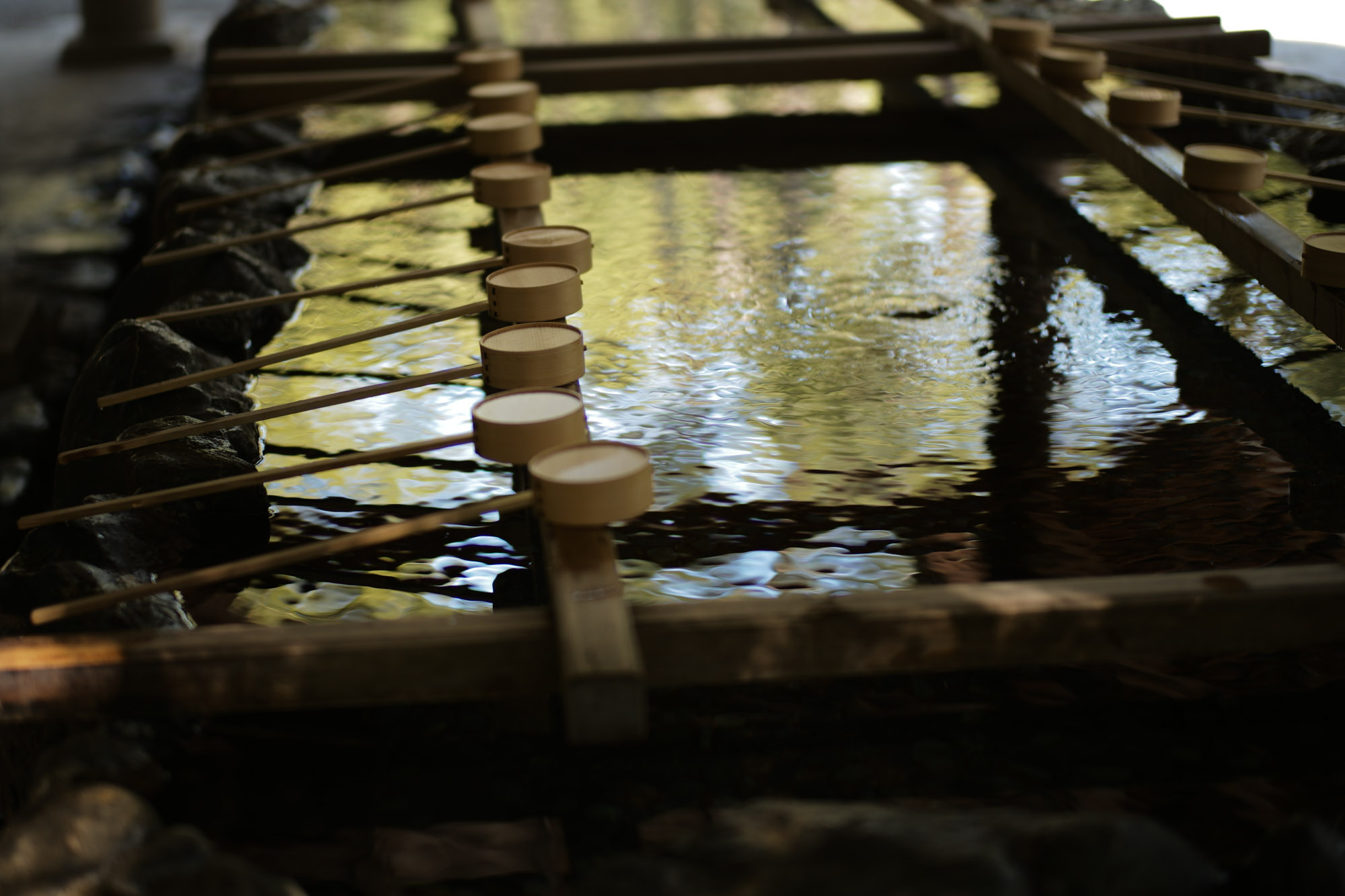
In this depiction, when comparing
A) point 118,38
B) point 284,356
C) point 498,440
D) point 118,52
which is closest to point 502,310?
point 284,356

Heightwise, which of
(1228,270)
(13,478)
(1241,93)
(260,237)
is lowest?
(13,478)

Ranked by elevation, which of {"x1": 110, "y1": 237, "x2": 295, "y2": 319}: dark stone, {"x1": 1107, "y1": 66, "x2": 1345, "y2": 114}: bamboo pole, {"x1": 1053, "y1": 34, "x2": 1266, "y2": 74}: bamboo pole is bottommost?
{"x1": 110, "y1": 237, "x2": 295, "y2": 319}: dark stone

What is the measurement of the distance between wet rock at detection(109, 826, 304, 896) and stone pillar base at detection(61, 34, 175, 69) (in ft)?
30.6

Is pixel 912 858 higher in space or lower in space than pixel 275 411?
lower

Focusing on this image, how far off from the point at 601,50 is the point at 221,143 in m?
1.72

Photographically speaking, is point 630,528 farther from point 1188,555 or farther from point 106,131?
point 106,131

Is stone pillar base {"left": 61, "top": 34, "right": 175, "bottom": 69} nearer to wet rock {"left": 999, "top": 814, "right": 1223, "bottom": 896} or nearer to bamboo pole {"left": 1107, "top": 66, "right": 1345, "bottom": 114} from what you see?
bamboo pole {"left": 1107, "top": 66, "right": 1345, "bottom": 114}

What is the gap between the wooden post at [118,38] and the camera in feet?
32.0

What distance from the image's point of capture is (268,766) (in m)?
2.05

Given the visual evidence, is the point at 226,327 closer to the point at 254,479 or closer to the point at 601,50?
the point at 254,479

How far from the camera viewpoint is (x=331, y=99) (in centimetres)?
524

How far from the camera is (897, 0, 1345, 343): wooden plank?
300 cm

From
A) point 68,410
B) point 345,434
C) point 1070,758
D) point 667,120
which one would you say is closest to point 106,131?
point 667,120

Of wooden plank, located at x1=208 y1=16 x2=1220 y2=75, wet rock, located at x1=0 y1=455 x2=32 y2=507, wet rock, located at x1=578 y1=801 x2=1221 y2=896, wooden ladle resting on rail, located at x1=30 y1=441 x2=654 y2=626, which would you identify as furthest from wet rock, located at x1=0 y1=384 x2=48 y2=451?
wet rock, located at x1=578 y1=801 x2=1221 y2=896
